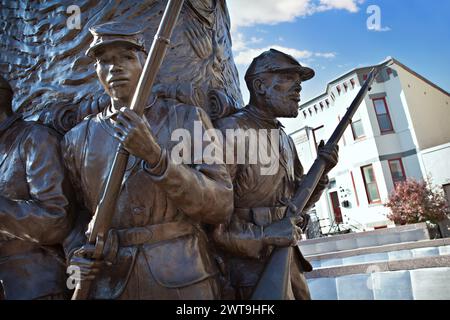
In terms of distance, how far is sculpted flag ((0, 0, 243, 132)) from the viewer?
200 centimetres

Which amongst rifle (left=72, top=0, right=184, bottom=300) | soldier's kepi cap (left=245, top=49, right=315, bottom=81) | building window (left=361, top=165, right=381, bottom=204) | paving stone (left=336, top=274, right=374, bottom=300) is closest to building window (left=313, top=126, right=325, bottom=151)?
building window (left=361, top=165, right=381, bottom=204)

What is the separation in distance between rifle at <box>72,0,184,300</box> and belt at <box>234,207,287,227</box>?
75 centimetres

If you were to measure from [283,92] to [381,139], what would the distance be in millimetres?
18177

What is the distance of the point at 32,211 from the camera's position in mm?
1572

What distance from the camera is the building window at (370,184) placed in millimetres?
17797

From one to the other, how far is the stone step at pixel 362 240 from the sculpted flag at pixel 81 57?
8357 mm

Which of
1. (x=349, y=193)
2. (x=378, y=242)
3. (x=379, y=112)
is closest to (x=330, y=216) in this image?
(x=349, y=193)

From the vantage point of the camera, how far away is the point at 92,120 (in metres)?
1.71

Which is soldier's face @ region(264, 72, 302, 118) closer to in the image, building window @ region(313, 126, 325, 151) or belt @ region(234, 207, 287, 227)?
belt @ region(234, 207, 287, 227)

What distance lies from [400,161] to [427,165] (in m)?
1.33

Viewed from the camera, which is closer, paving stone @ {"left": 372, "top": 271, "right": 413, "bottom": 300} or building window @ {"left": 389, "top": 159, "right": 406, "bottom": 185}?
paving stone @ {"left": 372, "top": 271, "right": 413, "bottom": 300}

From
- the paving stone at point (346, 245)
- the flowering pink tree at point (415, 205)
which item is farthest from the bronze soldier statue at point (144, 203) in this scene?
the flowering pink tree at point (415, 205)

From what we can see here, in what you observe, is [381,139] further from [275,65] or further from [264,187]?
[264,187]

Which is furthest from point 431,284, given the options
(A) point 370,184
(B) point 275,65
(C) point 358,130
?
(C) point 358,130
